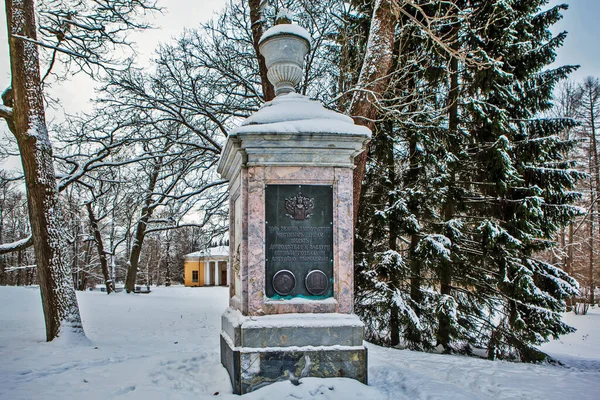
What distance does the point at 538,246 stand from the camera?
10.5 m

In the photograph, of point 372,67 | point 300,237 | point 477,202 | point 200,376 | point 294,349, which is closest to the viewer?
point 294,349

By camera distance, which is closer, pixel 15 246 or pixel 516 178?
pixel 15 246

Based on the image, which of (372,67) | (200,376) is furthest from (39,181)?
(372,67)

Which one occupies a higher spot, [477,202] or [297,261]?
[477,202]

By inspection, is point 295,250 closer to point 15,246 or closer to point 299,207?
point 299,207

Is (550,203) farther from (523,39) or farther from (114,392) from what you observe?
(114,392)

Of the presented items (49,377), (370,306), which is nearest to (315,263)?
(49,377)

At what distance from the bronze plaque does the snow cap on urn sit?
145 cm

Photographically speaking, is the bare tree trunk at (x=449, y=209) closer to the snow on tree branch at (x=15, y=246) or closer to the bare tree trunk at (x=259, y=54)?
the bare tree trunk at (x=259, y=54)

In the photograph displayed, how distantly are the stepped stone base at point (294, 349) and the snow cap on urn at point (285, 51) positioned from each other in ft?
8.90

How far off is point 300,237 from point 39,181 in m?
5.40

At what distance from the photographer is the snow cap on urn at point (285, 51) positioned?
508cm

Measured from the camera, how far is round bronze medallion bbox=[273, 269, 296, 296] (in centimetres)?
451

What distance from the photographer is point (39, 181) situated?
760 centimetres
